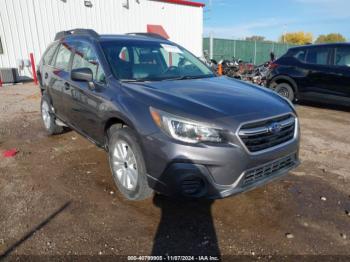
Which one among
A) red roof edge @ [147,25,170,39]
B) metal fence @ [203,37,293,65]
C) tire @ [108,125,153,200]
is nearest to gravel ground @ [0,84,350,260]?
tire @ [108,125,153,200]

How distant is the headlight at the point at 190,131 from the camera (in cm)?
260

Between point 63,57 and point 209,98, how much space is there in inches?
112

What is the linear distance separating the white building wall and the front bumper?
13.1 metres

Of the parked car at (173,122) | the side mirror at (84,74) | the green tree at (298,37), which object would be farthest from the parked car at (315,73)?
the green tree at (298,37)

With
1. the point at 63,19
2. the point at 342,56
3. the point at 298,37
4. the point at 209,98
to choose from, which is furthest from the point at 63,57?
the point at 298,37

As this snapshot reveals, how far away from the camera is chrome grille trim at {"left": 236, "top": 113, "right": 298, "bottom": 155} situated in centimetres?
265

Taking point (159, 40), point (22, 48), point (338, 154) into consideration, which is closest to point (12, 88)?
point (22, 48)

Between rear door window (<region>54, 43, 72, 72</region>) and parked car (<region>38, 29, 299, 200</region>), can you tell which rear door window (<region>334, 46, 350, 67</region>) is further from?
rear door window (<region>54, 43, 72, 72</region>)

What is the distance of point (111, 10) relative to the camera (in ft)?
50.4

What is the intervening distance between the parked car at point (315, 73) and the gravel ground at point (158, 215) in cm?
332

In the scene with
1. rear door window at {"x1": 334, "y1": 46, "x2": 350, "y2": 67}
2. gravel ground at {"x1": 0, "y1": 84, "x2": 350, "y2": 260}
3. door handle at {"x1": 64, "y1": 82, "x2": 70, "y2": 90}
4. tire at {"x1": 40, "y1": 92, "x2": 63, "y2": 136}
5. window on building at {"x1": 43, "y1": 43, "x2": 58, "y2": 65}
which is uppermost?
window on building at {"x1": 43, "y1": 43, "x2": 58, "y2": 65}

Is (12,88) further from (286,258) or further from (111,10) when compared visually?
(286,258)

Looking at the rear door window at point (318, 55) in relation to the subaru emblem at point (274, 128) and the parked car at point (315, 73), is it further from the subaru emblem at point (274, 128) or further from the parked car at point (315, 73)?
the subaru emblem at point (274, 128)

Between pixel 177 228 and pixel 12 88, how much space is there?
11.7 metres
